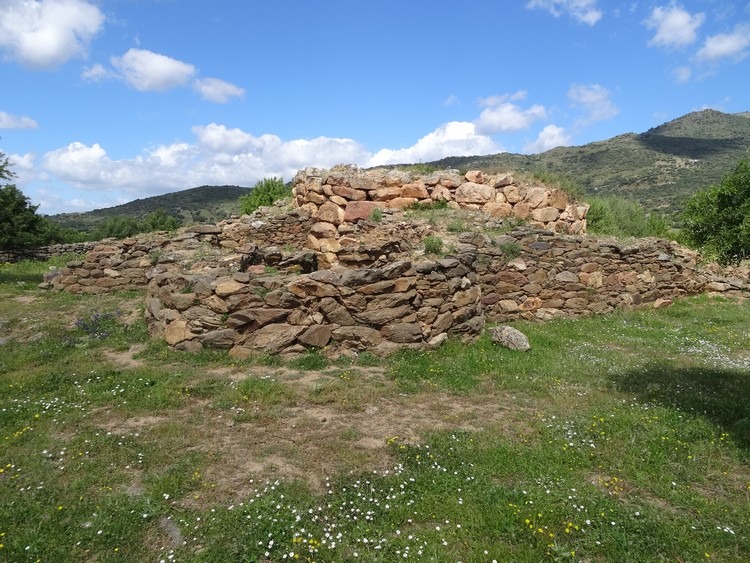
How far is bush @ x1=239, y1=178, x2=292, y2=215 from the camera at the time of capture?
23922 millimetres

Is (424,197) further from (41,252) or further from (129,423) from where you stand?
(41,252)

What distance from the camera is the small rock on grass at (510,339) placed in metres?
8.86

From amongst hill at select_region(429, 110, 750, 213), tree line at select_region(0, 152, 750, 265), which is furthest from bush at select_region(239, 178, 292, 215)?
hill at select_region(429, 110, 750, 213)

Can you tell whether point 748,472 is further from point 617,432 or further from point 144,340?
point 144,340

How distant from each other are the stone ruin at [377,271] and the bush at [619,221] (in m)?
2.46

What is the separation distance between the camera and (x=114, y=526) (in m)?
3.88

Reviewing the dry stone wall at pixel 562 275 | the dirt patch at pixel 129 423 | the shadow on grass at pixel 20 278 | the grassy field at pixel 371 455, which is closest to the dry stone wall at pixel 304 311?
the grassy field at pixel 371 455

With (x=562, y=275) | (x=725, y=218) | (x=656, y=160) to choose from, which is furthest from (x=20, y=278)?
(x=656, y=160)

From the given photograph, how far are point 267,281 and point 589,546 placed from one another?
644cm

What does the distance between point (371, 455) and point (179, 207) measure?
6790cm

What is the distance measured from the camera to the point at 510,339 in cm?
901

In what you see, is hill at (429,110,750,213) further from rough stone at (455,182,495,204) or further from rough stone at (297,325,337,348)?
rough stone at (297,325,337,348)

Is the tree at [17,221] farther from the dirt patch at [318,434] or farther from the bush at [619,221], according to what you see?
the bush at [619,221]

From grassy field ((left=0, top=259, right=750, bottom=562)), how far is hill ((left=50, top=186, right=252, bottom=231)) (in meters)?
52.7
